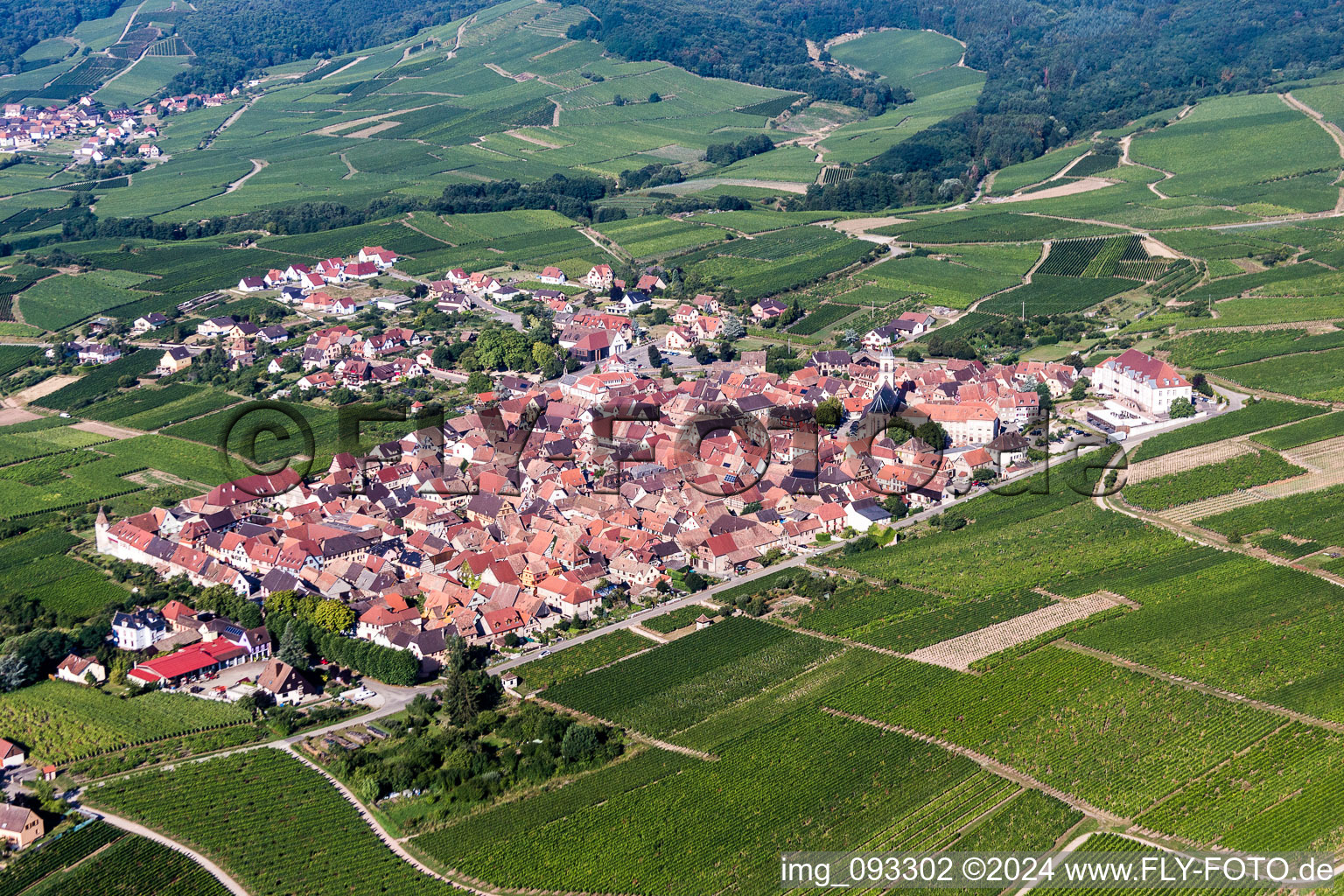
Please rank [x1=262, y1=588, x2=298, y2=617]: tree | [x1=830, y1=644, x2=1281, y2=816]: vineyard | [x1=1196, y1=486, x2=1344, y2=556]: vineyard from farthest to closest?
[x1=1196, y1=486, x2=1344, y2=556]: vineyard
[x1=262, y1=588, x2=298, y2=617]: tree
[x1=830, y1=644, x2=1281, y2=816]: vineyard

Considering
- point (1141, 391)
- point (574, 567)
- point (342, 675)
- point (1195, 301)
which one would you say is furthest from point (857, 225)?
point (342, 675)

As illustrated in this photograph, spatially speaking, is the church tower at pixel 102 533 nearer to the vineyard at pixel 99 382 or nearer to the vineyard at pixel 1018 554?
the vineyard at pixel 99 382

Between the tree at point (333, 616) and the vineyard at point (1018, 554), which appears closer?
the tree at point (333, 616)

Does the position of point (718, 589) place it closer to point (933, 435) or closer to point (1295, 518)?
point (933, 435)

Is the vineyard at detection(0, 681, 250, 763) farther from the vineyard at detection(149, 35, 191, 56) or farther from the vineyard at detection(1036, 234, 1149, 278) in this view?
the vineyard at detection(149, 35, 191, 56)

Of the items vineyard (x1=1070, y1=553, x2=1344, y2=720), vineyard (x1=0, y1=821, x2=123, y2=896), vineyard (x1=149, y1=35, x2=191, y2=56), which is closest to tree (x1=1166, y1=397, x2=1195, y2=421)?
vineyard (x1=1070, y1=553, x2=1344, y2=720)

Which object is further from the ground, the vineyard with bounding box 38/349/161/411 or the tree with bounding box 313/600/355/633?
the vineyard with bounding box 38/349/161/411

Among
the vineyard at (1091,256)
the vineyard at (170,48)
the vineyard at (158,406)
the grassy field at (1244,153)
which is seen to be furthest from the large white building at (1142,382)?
the vineyard at (170,48)
